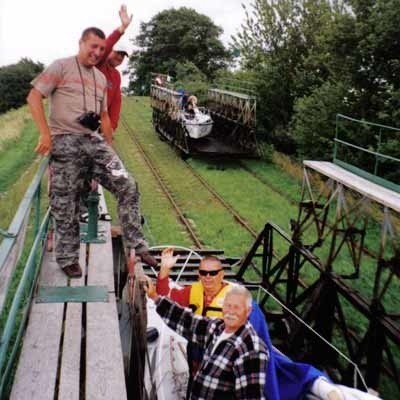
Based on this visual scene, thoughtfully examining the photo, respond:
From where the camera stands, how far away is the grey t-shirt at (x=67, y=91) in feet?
14.2

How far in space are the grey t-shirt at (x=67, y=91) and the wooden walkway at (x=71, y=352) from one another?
125 cm

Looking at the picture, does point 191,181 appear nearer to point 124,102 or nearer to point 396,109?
point 396,109

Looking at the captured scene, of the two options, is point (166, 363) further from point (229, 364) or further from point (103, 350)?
point (229, 364)

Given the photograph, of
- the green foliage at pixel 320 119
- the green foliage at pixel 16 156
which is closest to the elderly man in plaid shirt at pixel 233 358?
the green foliage at pixel 320 119

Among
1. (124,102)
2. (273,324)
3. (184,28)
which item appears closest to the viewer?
(273,324)

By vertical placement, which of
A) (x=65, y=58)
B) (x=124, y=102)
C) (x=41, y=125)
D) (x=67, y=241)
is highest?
(x=65, y=58)

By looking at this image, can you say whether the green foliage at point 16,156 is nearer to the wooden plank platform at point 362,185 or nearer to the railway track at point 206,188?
the railway track at point 206,188

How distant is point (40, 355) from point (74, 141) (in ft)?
5.57

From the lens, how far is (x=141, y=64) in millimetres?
48688

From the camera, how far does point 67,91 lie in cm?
441

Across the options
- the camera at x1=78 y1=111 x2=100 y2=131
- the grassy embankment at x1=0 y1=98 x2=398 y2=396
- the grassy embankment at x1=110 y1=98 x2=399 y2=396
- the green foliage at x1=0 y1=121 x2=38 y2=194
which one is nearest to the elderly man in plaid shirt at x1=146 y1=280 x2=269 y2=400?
the camera at x1=78 y1=111 x2=100 y2=131

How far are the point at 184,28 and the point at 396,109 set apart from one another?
1446 inches

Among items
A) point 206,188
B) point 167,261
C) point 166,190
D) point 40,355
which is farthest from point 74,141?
point 206,188

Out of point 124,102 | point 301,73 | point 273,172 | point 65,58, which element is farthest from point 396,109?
point 124,102
